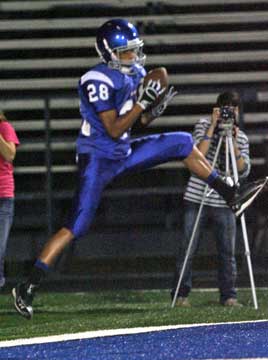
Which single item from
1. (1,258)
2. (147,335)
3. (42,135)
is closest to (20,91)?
(42,135)

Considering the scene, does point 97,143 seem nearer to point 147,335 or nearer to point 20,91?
point 147,335

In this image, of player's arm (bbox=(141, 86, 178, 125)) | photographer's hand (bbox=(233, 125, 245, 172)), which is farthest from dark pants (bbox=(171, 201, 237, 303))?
player's arm (bbox=(141, 86, 178, 125))

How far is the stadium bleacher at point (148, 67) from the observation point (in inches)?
595

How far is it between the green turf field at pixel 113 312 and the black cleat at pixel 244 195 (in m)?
0.68

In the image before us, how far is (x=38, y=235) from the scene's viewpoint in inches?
587

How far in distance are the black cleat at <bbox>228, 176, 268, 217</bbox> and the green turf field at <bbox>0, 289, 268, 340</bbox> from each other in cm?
68

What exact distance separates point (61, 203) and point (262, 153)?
2.04 m

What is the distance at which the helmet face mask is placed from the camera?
973cm

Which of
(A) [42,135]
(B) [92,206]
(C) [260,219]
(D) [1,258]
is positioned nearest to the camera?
(B) [92,206]

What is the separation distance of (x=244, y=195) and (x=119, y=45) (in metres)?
1.21

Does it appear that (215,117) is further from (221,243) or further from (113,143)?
(113,143)

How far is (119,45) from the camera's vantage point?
9.72 metres

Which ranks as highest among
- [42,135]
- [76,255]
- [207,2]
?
[207,2]

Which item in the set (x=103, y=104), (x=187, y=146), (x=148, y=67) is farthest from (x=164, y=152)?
(x=148, y=67)
